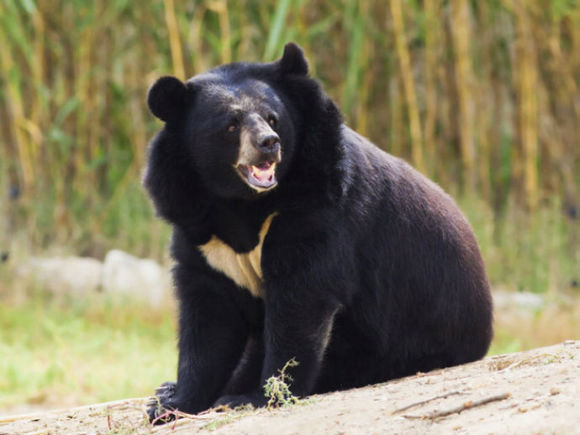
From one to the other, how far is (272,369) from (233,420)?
331 mm

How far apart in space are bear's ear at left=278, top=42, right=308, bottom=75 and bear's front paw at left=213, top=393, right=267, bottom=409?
3.94 ft

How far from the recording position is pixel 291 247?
3602 mm

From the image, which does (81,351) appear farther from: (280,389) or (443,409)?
(443,409)

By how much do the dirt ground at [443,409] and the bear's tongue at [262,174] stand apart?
2.51ft

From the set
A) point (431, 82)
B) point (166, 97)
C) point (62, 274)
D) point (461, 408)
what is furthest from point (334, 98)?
point (461, 408)

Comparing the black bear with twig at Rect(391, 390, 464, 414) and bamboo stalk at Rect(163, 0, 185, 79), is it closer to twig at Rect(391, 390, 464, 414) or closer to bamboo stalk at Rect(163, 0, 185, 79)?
twig at Rect(391, 390, 464, 414)

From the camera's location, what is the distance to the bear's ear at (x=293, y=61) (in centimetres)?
378

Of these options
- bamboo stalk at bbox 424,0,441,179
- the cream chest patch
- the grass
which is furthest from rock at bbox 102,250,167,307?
the cream chest patch

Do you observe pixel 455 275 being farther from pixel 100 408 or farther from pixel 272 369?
pixel 100 408

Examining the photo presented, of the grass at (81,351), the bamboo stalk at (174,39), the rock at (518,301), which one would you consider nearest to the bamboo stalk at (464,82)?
the rock at (518,301)

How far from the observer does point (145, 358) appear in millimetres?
6500

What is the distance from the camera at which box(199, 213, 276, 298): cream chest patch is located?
12.3ft

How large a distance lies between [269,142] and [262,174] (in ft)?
0.55

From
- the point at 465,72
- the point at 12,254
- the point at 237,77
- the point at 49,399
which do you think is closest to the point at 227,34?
the point at 465,72
